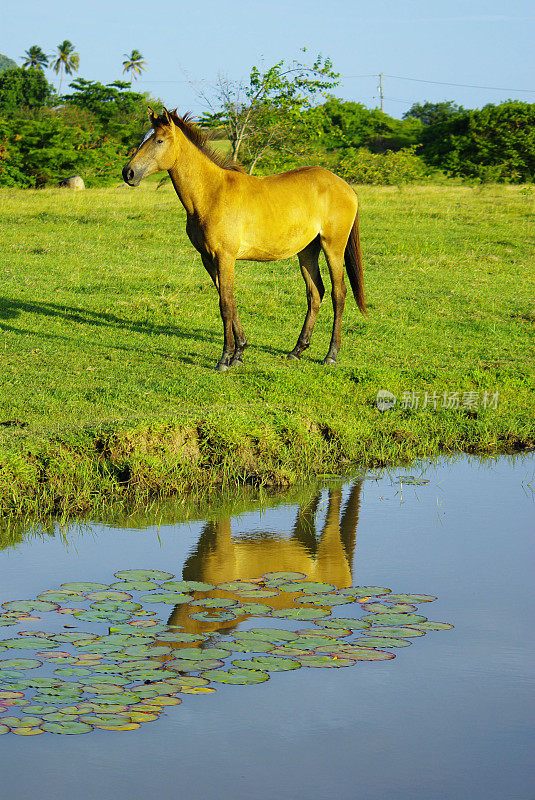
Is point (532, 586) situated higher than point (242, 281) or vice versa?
point (242, 281)

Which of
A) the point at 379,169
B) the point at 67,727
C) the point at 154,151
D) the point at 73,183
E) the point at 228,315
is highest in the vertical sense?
the point at 379,169

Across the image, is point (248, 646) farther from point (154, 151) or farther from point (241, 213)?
point (241, 213)

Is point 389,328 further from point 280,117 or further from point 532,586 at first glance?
point 280,117

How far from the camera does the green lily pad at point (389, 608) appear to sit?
495cm

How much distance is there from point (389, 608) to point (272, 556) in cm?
119

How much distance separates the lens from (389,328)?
12.5 meters

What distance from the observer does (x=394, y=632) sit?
15.4 feet

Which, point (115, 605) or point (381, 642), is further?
point (115, 605)

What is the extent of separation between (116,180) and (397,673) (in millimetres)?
33221

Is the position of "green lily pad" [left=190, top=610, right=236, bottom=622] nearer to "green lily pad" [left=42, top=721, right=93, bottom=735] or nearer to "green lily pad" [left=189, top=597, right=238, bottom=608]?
"green lily pad" [left=189, top=597, right=238, bottom=608]

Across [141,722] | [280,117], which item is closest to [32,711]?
[141,722]

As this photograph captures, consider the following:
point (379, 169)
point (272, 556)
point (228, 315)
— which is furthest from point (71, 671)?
point (379, 169)

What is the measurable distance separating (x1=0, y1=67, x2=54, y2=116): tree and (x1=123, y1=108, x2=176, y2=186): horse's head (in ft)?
187

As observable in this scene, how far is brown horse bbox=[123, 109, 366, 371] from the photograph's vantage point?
31.3 ft
